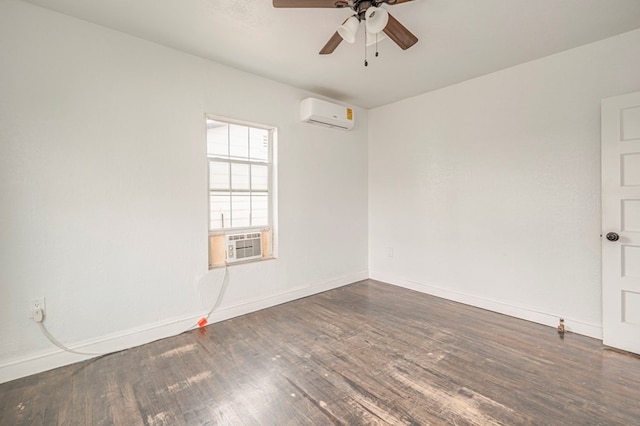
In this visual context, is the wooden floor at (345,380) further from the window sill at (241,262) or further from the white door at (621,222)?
the window sill at (241,262)

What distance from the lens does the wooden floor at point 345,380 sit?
1.70 m

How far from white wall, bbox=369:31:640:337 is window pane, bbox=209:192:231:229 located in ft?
7.64

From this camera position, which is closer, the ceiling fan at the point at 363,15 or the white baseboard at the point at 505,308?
the ceiling fan at the point at 363,15

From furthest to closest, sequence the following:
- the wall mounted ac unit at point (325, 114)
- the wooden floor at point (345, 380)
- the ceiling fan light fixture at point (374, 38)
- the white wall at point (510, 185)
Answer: the wall mounted ac unit at point (325, 114)
the white wall at point (510, 185)
the ceiling fan light fixture at point (374, 38)
the wooden floor at point (345, 380)

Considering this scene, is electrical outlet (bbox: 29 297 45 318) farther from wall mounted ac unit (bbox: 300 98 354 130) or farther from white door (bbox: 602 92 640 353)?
white door (bbox: 602 92 640 353)

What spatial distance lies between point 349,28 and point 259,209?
7.04 ft

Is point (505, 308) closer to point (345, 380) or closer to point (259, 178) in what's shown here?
point (345, 380)

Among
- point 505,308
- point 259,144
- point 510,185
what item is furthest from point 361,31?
point 505,308

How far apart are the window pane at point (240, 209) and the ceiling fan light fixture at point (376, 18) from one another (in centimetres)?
211

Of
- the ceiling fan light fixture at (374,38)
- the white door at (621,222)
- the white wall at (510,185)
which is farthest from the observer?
the white wall at (510,185)

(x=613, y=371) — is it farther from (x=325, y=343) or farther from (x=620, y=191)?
(x=325, y=343)

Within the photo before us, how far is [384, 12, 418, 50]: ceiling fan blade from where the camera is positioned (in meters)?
1.93

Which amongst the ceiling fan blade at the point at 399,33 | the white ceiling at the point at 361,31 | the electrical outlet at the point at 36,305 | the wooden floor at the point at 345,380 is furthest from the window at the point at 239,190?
the ceiling fan blade at the point at 399,33

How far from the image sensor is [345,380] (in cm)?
202
